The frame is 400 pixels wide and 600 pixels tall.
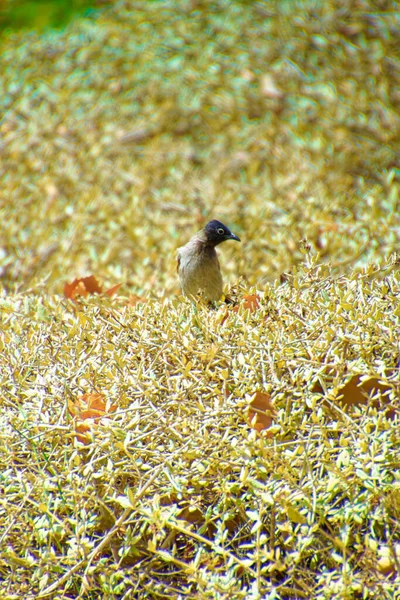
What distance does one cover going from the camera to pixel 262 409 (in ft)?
8.52

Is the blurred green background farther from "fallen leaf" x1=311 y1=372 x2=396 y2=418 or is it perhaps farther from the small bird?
"fallen leaf" x1=311 y1=372 x2=396 y2=418

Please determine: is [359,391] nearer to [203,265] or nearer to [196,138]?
[203,265]

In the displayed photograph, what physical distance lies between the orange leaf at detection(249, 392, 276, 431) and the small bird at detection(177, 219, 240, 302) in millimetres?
1291

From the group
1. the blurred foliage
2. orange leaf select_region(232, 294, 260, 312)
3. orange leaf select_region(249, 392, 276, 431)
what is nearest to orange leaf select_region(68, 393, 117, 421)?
orange leaf select_region(249, 392, 276, 431)

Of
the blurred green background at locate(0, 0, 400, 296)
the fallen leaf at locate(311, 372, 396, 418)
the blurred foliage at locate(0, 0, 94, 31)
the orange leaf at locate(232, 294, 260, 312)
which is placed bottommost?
the blurred green background at locate(0, 0, 400, 296)

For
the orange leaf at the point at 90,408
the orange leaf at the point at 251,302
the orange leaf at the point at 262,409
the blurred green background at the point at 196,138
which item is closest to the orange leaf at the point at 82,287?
the blurred green background at the point at 196,138

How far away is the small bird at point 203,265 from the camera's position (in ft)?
12.8

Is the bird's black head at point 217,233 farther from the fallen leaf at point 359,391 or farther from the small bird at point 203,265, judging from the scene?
the fallen leaf at point 359,391

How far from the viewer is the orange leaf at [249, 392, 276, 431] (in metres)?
2.57

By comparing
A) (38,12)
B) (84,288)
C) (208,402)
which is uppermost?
(208,402)

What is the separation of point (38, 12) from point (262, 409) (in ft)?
24.0

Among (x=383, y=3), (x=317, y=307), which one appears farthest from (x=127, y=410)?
(x=383, y=3)

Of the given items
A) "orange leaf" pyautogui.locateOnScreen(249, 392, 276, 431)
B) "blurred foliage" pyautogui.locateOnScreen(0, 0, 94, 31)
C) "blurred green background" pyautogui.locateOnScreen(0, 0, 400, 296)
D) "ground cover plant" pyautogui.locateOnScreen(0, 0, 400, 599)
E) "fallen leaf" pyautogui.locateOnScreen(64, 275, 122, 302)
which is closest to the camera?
"ground cover plant" pyautogui.locateOnScreen(0, 0, 400, 599)

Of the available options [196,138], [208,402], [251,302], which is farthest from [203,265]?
[196,138]
